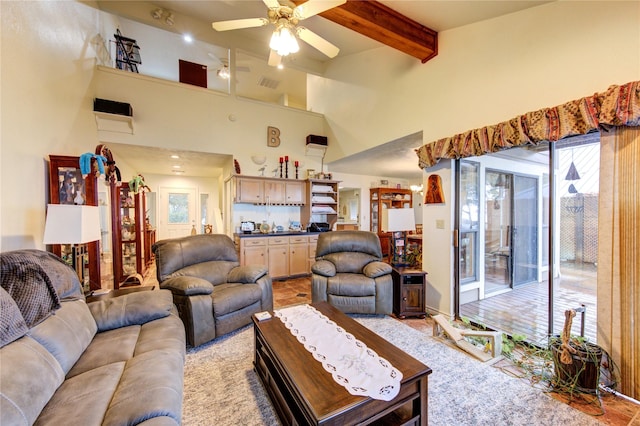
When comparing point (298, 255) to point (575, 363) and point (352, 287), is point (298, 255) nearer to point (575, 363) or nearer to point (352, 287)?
point (352, 287)

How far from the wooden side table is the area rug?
2.18ft

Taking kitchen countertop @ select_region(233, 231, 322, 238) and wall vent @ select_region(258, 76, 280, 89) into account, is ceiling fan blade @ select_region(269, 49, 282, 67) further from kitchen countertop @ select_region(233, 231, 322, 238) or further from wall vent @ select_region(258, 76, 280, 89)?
wall vent @ select_region(258, 76, 280, 89)

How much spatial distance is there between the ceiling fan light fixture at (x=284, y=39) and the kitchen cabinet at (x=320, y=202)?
324 centimetres

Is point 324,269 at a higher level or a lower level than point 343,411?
higher

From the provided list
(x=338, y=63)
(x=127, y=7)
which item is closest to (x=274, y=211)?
(x=338, y=63)

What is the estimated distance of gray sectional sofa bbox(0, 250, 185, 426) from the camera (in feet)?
3.28

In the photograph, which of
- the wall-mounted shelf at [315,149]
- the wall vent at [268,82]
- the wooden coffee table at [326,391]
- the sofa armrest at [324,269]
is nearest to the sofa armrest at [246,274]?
the sofa armrest at [324,269]

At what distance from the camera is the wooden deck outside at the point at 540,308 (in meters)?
2.47

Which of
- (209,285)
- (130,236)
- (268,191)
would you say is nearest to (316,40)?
(209,285)

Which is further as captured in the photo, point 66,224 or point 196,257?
point 196,257

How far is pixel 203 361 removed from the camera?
2205 millimetres

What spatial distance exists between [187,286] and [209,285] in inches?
8.1

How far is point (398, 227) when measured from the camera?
11.0 ft

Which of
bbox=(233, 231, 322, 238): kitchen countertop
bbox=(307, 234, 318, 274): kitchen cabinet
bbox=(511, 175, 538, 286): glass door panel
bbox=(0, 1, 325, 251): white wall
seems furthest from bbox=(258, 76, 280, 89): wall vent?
bbox=(511, 175, 538, 286): glass door panel
